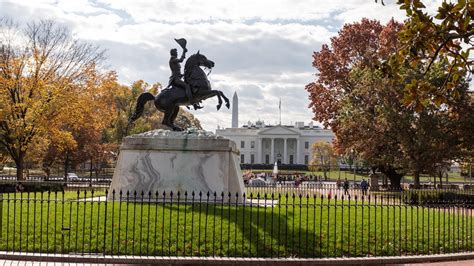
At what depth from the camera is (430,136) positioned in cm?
3312

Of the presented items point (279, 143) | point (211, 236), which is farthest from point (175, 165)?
point (279, 143)

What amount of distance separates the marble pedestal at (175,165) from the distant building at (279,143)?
12463cm

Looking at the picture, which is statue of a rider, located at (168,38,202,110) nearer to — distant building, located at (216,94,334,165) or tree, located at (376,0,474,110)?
tree, located at (376,0,474,110)

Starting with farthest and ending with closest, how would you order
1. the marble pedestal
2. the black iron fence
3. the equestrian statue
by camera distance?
the equestrian statue, the marble pedestal, the black iron fence

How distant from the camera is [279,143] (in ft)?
477

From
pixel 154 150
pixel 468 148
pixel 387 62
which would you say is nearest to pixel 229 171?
pixel 154 150

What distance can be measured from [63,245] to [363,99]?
1186 inches

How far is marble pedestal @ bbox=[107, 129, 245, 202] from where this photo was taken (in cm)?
1806

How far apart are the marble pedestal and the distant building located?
409 feet

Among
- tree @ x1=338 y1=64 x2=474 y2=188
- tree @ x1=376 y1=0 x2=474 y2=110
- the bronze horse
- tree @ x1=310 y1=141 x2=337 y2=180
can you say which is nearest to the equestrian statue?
the bronze horse

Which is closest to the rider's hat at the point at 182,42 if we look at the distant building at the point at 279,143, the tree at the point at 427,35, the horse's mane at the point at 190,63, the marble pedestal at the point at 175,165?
the horse's mane at the point at 190,63

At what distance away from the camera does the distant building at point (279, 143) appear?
143m

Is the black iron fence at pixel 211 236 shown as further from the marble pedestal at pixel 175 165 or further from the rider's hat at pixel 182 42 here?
the rider's hat at pixel 182 42

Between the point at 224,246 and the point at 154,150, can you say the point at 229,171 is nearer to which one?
the point at 154,150
